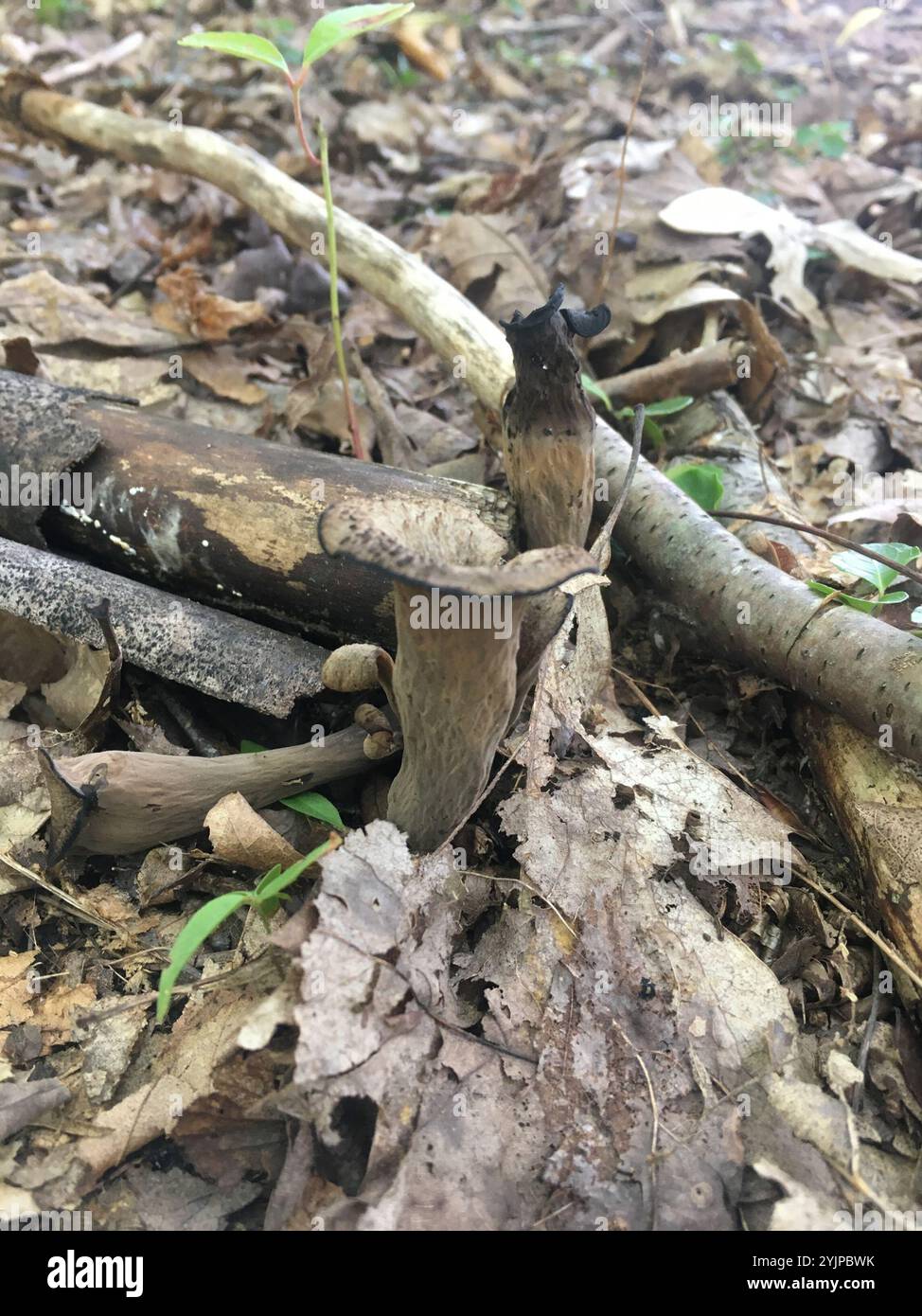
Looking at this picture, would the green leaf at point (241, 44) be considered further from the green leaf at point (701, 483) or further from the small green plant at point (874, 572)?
the small green plant at point (874, 572)

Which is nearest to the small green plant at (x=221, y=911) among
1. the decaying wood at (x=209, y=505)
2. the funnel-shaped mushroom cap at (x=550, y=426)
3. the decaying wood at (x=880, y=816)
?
the decaying wood at (x=209, y=505)

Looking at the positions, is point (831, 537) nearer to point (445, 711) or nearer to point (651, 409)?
point (651, 409)

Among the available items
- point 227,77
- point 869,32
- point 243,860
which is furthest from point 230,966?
point 869,32

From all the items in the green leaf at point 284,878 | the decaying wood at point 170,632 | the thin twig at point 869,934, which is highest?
the decaying wood at point 170,632

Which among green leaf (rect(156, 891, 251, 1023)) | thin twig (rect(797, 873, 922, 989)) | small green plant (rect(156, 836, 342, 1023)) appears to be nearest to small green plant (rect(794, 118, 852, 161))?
thin twig (rect(797, 873, 922, 989))

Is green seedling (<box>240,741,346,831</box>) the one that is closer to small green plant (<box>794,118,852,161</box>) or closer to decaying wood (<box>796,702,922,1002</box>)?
decaying wood (<box>796,702,922,1002</box>)

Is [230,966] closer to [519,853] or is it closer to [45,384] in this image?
[519,853]

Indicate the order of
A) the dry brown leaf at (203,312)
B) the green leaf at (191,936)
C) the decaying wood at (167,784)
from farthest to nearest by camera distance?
the dry brown leaf at (203,312)
the decaying wood at (167,784)
the green leaf at (191,936)
